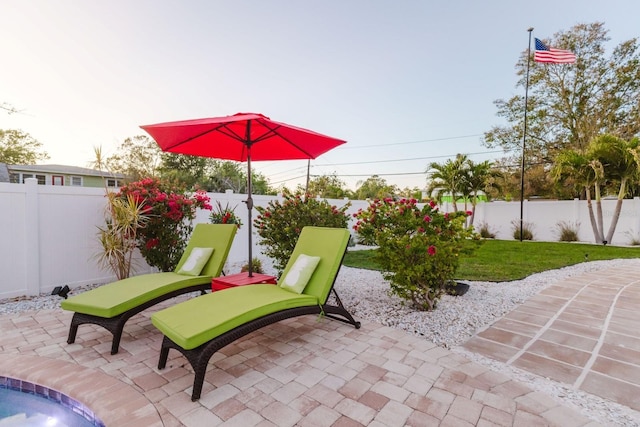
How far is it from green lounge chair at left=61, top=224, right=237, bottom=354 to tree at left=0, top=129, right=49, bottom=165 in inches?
1223

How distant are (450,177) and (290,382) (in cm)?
1483

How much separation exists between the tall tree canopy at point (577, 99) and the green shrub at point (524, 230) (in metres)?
7.49

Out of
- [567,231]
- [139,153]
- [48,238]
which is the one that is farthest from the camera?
[139,153]

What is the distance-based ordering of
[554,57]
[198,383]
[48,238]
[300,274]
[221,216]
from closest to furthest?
[198,383] → [300,274] → [48,238] → [221,216] → [554,57]

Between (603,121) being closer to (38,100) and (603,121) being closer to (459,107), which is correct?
(459,107)

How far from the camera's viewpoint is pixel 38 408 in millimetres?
2391

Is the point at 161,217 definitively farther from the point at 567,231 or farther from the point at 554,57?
the point at 567,231

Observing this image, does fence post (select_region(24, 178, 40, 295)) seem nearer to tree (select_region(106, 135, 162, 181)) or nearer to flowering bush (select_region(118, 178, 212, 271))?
flowering bush (select_region(118, 178, 212, 271))

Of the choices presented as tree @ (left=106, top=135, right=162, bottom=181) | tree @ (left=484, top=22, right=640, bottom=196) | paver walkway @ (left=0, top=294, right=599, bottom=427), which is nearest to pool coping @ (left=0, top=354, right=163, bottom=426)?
paver walkway @ (left=0, top=294, right=599, bottom=427)

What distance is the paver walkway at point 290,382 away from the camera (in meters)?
2.07

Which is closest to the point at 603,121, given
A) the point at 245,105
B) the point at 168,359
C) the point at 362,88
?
the point at 362,88

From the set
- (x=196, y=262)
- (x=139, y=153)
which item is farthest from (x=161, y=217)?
(x=139, y=153)

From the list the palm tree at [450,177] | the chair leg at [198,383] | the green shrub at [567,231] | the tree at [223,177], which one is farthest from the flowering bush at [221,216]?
the tree at [223,177]

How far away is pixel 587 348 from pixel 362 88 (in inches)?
429
